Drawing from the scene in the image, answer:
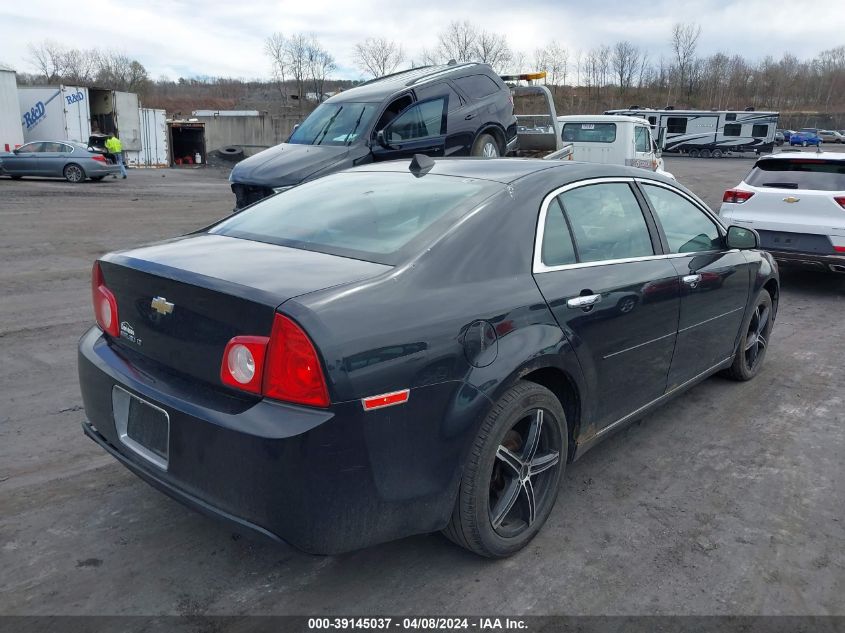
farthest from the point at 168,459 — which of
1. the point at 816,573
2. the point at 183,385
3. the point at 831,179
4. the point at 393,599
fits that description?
the point at 831,179

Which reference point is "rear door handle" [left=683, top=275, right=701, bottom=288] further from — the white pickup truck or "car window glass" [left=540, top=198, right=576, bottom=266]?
the white pickup truck

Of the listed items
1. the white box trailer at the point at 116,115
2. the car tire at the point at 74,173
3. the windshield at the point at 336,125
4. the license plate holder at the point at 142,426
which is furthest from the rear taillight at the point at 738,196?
the white box trailer at the point at 116,115

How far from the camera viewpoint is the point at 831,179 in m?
7.93

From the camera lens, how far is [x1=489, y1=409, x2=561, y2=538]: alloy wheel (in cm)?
288

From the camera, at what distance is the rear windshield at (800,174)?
7.93 m

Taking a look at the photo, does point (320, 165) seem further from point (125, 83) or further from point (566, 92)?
point (566, 92)

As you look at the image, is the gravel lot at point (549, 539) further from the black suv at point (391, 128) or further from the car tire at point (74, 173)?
the car tire at point (74, 173)

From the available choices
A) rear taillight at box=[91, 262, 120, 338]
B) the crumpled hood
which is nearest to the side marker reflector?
rear taillight at box=[91, 262, 120, 338]

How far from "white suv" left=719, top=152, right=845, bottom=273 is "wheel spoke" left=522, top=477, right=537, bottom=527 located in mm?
5999

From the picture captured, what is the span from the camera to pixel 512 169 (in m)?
3.47

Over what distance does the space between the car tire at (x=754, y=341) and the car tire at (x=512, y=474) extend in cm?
243

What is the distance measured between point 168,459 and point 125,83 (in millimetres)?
89790

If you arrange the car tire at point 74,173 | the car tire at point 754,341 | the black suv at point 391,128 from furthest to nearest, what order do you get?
1. the car tire at point 74,173
2. the black suv at point 391,128
3. the car tire at point 754,341

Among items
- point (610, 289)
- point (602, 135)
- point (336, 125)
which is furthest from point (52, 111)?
point (610, 289)
